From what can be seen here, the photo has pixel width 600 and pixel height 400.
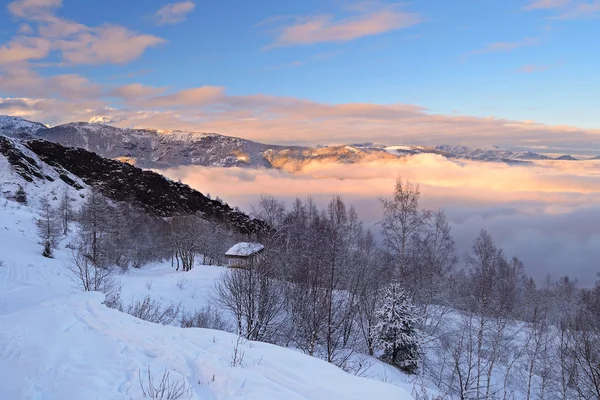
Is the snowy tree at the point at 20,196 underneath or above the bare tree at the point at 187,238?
above

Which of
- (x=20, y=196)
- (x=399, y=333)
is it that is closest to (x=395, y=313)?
(x=399, y=333)

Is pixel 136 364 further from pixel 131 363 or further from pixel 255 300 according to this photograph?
pixel 255 300

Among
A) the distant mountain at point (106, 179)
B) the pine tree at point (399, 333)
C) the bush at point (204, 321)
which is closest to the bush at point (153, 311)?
the bush at point (204, 321)

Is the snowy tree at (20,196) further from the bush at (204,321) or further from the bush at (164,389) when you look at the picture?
the bush at (164,389)

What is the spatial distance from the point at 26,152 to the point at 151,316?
82189 millimetres

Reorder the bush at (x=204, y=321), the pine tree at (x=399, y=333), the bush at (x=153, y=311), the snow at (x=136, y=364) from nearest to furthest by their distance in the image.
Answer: the snow at (x=136, y=364), the bush at (x=153, y=311), the bush at (x=204, y=321), the pine tree at (x=399, y=333)

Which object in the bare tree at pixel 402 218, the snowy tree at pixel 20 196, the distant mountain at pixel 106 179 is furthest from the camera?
the distant mountain at pixel 106 179

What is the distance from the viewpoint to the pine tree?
2122 cm

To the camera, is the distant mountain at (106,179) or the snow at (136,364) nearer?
the snow at (136,364)

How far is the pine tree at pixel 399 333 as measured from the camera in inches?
835

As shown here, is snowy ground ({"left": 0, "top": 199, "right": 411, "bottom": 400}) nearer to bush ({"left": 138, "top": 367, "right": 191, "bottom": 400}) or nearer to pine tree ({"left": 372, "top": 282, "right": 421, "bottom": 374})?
bush ({"left": 138, "top": 367, "right": 191, "bottom": 400})

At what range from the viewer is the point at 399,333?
2125cm

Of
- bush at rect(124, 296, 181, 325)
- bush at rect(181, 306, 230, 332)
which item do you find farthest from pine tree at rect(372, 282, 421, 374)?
bush at rect(124, 296, 181, 325)

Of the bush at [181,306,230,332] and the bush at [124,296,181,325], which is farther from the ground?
the bush at [124,296,181,325]
